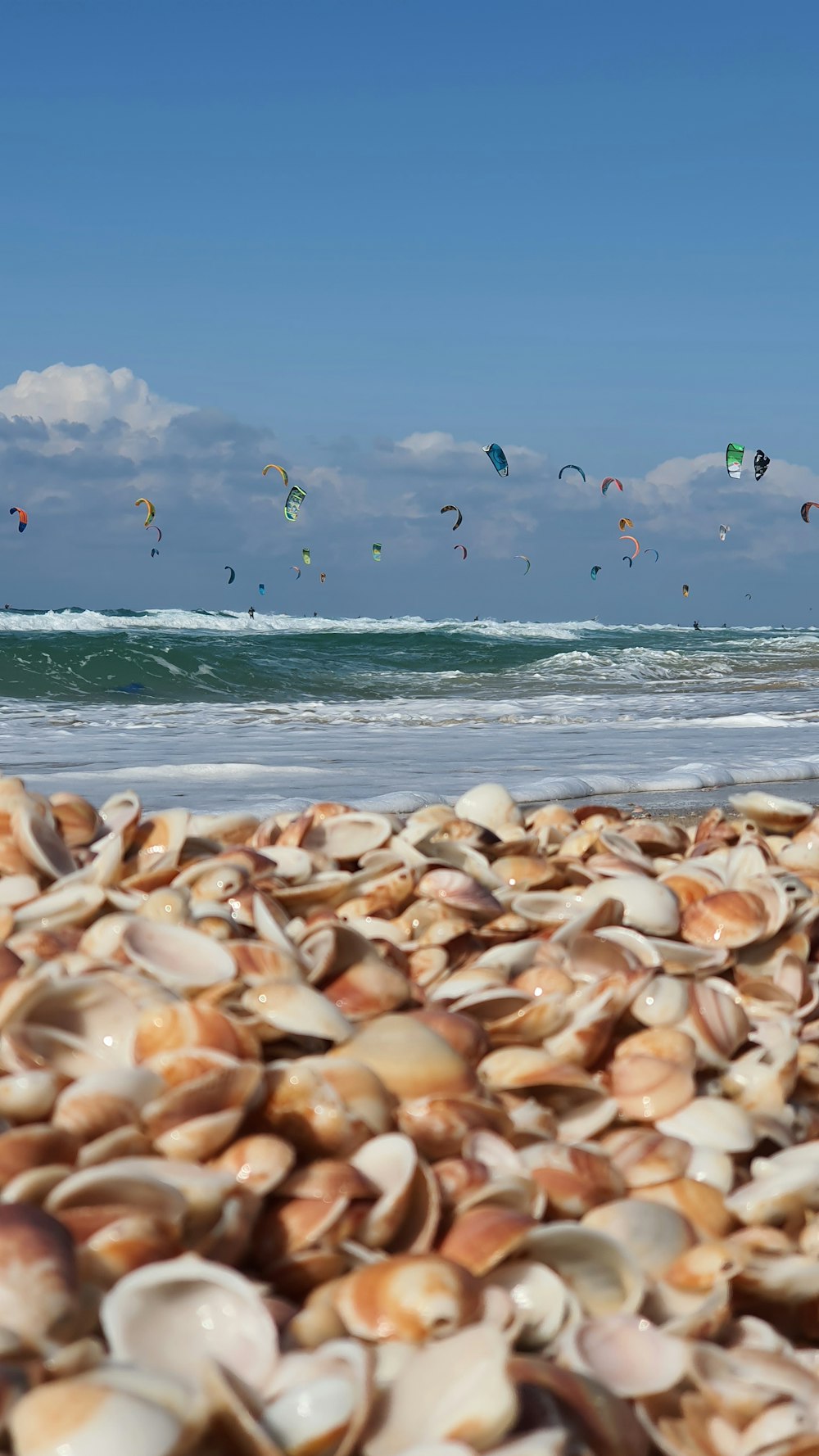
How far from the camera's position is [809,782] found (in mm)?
4543

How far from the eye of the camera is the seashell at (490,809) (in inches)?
114

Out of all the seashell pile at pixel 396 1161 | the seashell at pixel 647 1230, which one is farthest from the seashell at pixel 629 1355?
the seashell at pixel 647 1230

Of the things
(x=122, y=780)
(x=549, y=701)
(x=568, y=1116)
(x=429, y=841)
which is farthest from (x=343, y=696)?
(x=568, y=1116)

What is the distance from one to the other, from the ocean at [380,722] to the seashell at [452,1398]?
263 cm

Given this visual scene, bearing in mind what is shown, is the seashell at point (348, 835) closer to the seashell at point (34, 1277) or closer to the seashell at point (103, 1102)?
the seashell at point (103, 1102)

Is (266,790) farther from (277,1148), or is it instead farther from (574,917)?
(277,1148)

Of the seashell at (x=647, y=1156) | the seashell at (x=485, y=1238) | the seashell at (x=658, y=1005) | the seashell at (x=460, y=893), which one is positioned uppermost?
the seashell at (x=460, y=893)

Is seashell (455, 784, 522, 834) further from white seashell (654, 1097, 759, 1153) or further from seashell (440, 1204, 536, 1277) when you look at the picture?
seashell (440, 1204, 536, 1277)

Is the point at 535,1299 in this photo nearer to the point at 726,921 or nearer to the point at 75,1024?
the point at 75,1024

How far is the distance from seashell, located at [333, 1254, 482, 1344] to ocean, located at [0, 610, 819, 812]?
254cm

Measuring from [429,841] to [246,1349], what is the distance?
143cm

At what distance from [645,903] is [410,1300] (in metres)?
1.09

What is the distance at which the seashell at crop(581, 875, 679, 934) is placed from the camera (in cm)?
214

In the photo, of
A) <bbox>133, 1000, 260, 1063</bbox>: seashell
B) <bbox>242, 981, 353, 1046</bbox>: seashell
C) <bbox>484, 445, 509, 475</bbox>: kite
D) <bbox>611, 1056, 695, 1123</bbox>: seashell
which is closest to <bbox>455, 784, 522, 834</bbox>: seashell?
<bbox>611, 1056, 695, 1123</bbox>: seashell
